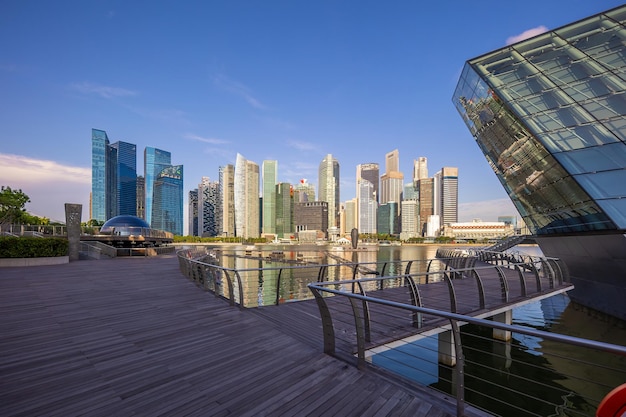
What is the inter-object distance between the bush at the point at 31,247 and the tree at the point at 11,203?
120 feet

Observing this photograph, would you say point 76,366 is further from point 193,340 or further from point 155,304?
point 155,304

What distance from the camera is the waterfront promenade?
3541 millimetres

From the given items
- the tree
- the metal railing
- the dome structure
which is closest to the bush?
the dome structure

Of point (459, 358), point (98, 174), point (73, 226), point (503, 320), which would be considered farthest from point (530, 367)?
point (98, 174)

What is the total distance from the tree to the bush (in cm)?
3673

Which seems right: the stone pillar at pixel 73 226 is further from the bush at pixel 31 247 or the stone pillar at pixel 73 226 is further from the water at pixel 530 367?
the water at pixel 530 367

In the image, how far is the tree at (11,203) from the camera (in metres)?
43.9

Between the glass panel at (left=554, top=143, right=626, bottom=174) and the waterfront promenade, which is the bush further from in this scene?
the glass panel at (left=554, top=143, right=626, bottom=174)

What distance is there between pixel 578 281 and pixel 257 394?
882 inches

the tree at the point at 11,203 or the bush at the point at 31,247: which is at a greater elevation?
the tree at the point at 11,203

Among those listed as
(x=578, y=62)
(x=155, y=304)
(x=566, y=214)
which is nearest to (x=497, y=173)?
(x=566, y=214)

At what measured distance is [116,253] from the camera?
82.8 feet

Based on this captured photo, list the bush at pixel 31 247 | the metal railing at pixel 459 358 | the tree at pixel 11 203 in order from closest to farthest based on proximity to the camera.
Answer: the metal railing at pixel 459 358
the bush at pixel 31 247
the tree at pixel 11 203

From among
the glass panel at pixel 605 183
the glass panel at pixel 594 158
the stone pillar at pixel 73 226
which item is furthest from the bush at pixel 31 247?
the glass panel at pixel 605 183
